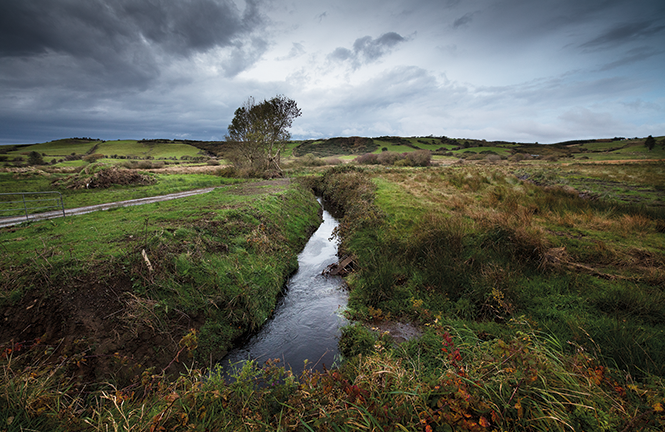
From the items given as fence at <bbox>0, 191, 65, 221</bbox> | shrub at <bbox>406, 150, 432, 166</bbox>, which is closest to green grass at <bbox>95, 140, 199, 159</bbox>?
shrub at <bbox>406, 150, 432, 166</bbox>

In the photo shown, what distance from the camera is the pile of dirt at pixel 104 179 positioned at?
20094 millimetres

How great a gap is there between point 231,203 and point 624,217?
18.5 metres

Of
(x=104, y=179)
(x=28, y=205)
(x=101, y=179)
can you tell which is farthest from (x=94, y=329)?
(x=104, y=179)

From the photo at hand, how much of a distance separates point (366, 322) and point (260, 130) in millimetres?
33918

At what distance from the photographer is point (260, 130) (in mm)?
34875

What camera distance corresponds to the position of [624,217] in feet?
32.4

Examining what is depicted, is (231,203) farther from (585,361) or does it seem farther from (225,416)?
(585,361)

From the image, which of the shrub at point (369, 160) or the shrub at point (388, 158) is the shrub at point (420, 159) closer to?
the shrub at point (388, 158)

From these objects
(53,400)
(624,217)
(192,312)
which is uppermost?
(624,217)

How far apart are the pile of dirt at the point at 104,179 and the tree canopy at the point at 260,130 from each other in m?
14.0

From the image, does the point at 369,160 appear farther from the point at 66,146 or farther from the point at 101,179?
the point at 66,146

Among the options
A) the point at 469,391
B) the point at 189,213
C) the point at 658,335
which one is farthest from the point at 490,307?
the point at 189,213

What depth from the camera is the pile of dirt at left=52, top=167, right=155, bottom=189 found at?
791 inches

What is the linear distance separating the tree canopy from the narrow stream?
29351mm
